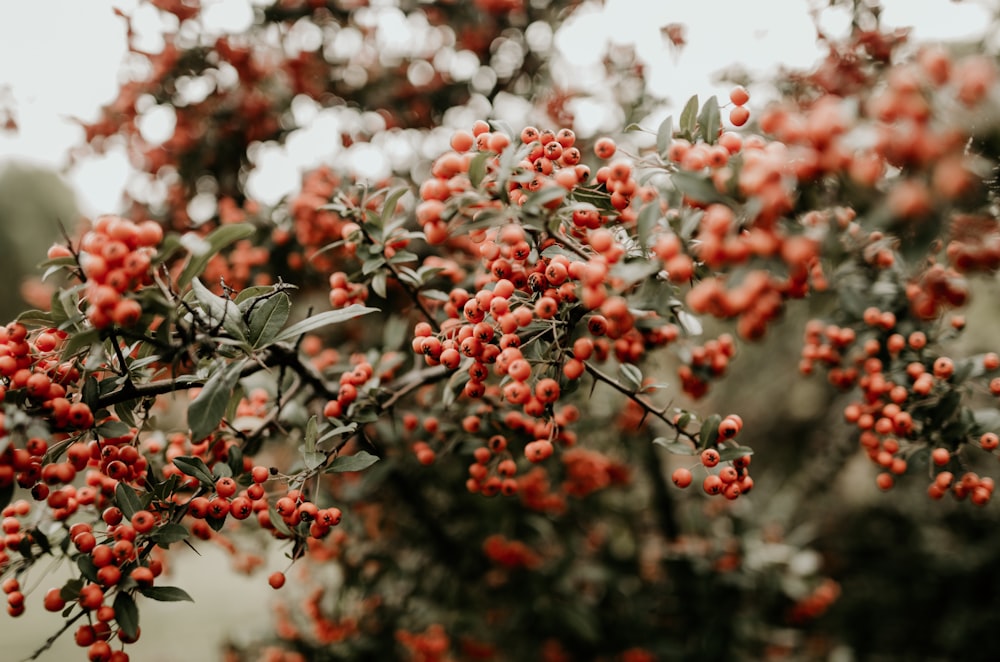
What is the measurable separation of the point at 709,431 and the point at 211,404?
1376 mm

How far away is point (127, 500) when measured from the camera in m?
1.59

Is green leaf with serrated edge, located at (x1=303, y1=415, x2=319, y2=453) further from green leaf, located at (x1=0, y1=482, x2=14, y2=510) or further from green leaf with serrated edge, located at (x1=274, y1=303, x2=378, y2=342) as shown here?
green leaf, located at (x1=0, y1=482, x2=14, y2=510)

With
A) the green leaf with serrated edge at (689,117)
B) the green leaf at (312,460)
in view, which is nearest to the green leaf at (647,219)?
the green leaf with serrated edge at (689,117)

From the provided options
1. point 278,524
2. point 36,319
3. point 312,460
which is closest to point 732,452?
point 312,460

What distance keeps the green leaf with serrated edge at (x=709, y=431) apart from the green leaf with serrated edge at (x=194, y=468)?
144cm

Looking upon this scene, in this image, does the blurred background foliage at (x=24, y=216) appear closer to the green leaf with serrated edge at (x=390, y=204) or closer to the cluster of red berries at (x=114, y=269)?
the green leaf with serrated edge at (x=390, y=204)

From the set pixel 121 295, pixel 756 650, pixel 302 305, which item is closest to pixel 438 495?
pixel 302 305

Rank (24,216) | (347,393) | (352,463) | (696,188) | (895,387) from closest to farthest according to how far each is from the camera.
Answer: (696,188)
(352,463)
(347,393)
(895,387)
(24,216)

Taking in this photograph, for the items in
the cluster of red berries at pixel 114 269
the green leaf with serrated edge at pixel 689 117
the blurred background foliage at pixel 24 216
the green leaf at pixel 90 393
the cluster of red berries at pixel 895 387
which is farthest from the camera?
the blurred background foliage at pixel 24 216

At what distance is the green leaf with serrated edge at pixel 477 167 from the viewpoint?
4.37 ft

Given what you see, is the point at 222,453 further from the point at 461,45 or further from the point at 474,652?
the point at 461,45

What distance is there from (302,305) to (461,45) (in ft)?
7.41

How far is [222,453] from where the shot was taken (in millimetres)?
1944

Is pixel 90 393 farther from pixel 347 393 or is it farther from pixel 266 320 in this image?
pixel 347 393
